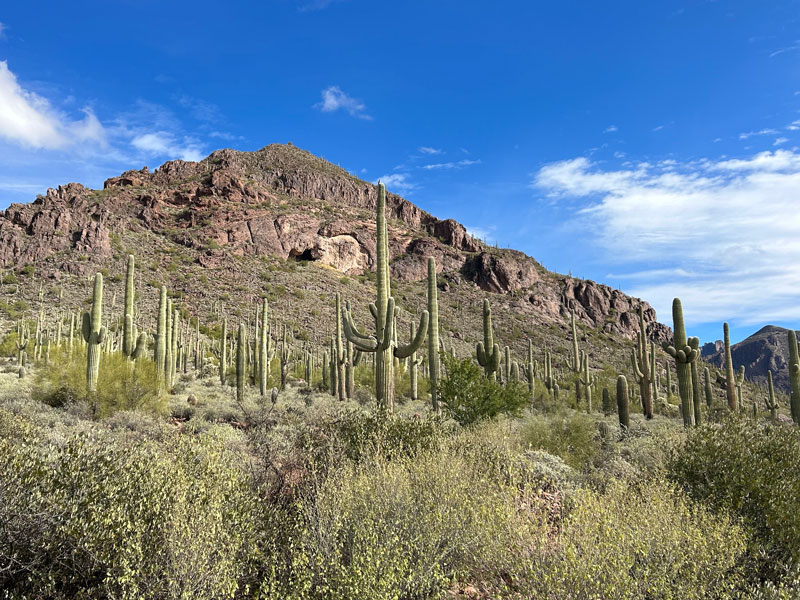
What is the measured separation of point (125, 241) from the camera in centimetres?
6450

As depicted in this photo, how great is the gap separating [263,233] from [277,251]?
4197 mm

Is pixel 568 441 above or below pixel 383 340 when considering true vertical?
below

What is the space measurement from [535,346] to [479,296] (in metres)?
19.1

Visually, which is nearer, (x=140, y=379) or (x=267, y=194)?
(x=140, y=379)

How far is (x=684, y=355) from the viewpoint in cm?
1461

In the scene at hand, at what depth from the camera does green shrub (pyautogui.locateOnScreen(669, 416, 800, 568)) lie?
18.6ft

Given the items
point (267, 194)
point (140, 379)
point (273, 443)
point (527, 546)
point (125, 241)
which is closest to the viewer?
point (527, 546)

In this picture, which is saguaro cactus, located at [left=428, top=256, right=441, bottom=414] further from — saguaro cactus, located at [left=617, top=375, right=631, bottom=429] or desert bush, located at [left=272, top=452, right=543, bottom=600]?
desert bush, located at [left=272, top=452, right=543, bottom=600]

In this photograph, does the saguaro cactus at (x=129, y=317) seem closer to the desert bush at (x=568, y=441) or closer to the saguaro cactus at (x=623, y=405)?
the desert bush at (x=568, y=441)

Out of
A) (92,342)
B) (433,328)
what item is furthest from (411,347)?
(92,342)

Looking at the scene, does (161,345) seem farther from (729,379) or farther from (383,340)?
(729,379)

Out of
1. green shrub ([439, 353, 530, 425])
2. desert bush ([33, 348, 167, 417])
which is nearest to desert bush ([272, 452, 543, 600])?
green shrub ([439, 353, 530, 425])

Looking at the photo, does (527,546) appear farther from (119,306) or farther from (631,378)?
(119,306)

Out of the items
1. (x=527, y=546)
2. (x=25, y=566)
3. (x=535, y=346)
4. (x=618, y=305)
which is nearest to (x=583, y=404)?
(x=527, y=546)
